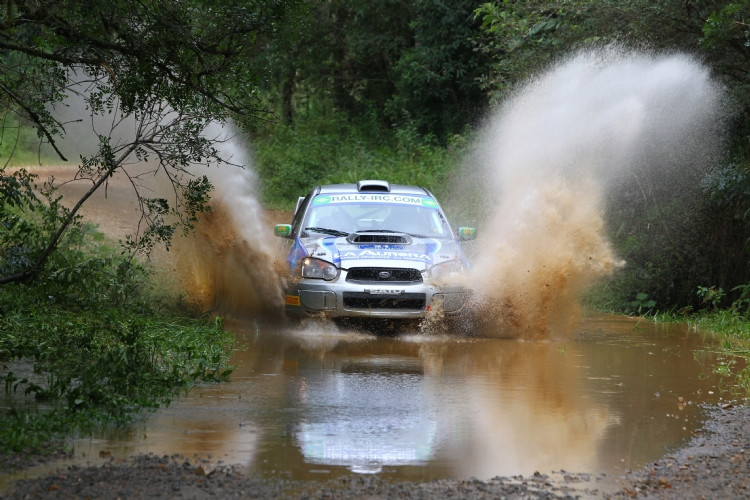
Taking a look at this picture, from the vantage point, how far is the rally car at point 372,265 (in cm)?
1151

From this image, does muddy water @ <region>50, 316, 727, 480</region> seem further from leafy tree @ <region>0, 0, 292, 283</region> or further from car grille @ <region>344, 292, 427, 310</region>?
leafy tree @ <region>0, 0, 292, 283</region>

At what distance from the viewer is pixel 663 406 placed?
26.7 ft

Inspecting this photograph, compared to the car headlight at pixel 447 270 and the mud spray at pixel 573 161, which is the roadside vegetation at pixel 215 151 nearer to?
the mud spray at pixel 573 161

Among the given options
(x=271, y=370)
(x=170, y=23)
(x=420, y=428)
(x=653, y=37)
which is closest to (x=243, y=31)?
(x=170, y=23)

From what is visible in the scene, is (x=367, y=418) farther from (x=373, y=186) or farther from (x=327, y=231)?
(x=373, y=186)

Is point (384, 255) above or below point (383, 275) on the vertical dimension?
above

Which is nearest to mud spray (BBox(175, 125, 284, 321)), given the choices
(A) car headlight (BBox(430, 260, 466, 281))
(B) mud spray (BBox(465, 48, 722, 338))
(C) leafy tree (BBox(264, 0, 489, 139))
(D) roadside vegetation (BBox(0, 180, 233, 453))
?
(D) roadside vegetation (BBox(0, 180, 233, 453))

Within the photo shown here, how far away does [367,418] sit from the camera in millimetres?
7309

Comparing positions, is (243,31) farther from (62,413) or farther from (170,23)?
(62,413)

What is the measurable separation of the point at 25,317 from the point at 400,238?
440 cm

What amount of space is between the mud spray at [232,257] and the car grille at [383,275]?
1325 mm

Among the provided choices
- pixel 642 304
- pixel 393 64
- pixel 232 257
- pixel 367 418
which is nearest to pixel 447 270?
pixel 232 257

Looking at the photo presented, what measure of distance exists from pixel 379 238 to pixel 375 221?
998 mm

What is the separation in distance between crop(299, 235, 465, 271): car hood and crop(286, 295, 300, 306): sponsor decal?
0.53 m
